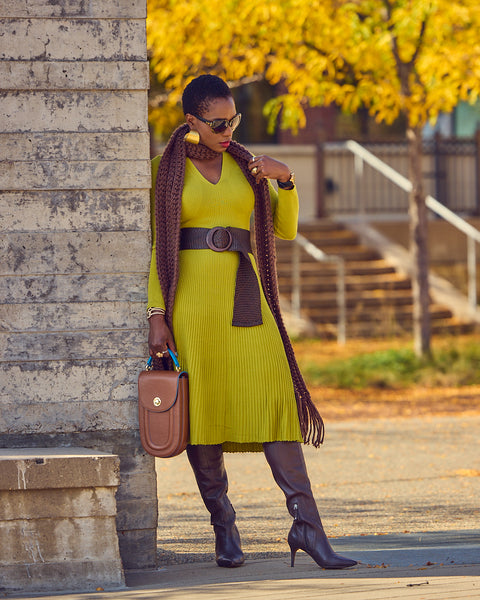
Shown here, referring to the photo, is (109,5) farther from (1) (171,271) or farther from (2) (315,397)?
(2) (315,397)

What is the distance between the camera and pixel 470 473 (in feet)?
24.9

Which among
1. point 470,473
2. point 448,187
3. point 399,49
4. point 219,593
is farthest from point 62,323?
point 448,187

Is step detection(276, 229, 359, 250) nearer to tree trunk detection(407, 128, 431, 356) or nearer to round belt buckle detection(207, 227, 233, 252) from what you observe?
tree trunk detection(407, 128, 431, 356)

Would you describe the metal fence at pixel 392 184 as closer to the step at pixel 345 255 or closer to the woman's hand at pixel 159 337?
the step at pixel 345 255

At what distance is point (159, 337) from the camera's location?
4816 millimetres

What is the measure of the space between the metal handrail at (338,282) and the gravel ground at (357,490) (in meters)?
6.38

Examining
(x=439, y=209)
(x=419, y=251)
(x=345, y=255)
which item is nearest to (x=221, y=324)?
(x=419, y=251)

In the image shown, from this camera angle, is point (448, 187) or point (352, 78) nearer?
point (352, 78)

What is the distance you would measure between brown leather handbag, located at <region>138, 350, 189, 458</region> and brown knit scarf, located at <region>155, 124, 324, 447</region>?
0.84 feet

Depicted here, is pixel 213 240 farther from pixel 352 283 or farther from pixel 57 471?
pixel 352 283

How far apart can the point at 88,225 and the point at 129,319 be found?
409 mm

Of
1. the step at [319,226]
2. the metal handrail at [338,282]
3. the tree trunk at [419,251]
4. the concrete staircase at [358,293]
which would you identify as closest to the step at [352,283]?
the concrete staircase at [358,293]

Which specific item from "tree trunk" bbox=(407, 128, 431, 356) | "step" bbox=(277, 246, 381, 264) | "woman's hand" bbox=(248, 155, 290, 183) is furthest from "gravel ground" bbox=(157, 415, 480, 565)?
"step" bbox=(277, 246, 381, 264)

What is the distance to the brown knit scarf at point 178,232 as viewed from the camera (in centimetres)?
486
